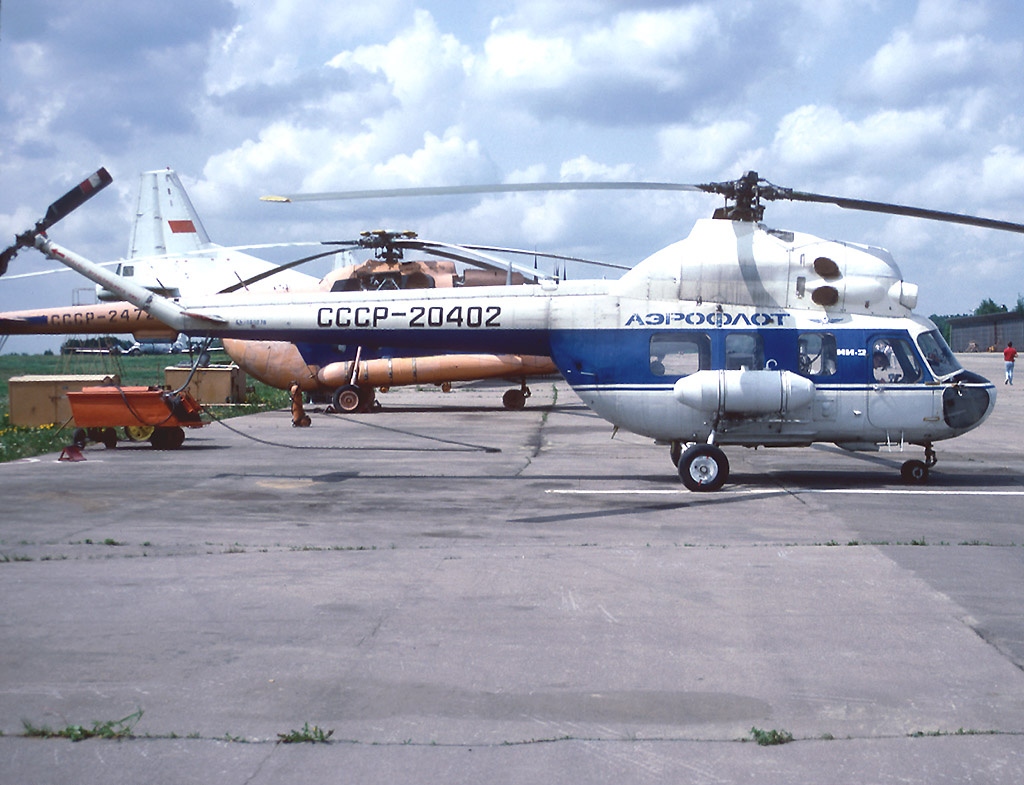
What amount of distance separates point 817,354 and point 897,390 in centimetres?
115

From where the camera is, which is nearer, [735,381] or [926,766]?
[926,766]

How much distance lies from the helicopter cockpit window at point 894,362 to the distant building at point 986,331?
11186 centimetres

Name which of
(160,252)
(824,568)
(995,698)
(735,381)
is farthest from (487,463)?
(160,252)

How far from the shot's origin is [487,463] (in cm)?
1669

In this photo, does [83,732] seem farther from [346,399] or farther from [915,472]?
[346,399]

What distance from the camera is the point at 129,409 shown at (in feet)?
60.2

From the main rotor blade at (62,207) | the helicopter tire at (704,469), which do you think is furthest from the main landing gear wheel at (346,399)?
the helicopter tire at (704,469)

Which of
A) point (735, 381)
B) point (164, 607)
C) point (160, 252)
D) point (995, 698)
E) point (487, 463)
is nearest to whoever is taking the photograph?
point (995, 698)

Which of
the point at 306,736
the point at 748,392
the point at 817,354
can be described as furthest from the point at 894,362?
the point at 306,736

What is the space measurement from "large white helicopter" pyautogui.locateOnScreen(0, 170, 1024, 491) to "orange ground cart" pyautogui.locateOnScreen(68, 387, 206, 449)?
713 cm

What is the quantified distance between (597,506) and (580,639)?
18.7ft

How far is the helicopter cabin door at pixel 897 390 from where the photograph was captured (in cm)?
1388

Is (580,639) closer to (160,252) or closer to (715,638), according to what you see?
(715,638)

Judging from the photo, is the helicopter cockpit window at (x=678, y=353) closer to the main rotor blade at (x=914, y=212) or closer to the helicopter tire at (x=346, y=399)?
the main rotor blade at (x=914, y=212)
